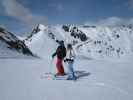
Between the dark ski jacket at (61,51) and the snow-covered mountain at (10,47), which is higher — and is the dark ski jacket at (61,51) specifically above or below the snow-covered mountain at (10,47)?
below

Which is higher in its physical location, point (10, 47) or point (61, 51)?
point (10, 47)

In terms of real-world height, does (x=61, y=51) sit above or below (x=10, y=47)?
below

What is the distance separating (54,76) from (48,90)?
291cm

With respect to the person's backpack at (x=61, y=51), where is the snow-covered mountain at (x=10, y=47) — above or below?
above

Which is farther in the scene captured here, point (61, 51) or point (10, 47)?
point (10, 47)

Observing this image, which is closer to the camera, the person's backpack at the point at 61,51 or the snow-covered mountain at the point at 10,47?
the person's backpack at the point at 61,51

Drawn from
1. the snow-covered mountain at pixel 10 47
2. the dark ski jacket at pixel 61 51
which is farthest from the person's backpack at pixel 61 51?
the snow-covered mountain at pixel 10 47

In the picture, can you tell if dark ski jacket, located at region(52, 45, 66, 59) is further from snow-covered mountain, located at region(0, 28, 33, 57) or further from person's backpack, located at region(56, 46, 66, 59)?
snow-covered mountain, located at region(0, 28, 33, 57)

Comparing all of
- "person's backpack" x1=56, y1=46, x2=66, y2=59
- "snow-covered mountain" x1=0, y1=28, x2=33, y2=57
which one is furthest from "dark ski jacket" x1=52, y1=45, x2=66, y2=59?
"snow-covered mountain" x1=0, y1=28, x2=33, y2=57

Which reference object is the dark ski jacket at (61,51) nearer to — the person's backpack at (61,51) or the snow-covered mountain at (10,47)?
the person's backpack at (61,51)

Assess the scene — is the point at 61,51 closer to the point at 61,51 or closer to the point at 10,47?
the point at 61,51

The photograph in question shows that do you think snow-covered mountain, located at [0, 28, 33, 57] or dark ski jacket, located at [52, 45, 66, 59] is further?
snow-covered mountain, located at [0, 28, 33, 57]

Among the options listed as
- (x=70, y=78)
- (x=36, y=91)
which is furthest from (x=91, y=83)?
(x=36, y=91)

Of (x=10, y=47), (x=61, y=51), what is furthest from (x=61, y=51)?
(x=10, y=47)
